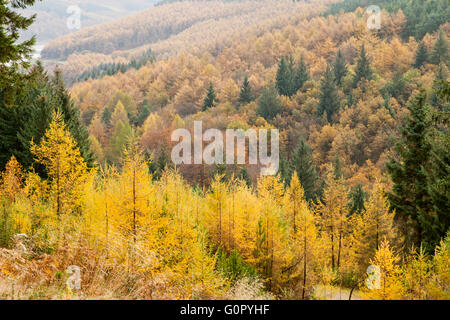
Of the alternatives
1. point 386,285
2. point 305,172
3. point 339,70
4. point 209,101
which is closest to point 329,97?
point 339,70

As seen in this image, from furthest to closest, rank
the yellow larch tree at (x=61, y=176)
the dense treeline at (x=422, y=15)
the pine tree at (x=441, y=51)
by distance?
1. the dense treeline at (x=422, y=15)
2. the pine tree at (x=441, y=51)
3. the yellow larch tree at (x=61, y=176)

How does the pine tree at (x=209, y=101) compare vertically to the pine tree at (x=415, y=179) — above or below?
above

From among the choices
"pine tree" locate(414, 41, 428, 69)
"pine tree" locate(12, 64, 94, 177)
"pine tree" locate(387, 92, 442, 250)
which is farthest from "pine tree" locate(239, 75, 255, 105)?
"pine tree" locate(387, 92, 442, 250)

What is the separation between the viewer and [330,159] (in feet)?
Answer: 230

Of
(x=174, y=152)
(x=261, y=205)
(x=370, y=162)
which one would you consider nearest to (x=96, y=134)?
(x=174, y=152)

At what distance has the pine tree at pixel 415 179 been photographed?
17891 mm

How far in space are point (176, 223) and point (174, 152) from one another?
5409 centimetres

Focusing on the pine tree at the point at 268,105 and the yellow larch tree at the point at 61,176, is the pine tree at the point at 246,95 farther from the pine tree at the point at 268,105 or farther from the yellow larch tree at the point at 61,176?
the yellow larch tree at the point at 61,176

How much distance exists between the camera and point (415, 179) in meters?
18.5

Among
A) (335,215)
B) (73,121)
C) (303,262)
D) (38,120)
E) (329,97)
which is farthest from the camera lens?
(329,97)

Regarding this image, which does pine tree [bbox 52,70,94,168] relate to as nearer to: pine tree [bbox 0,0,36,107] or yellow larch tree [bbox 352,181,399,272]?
pine tree [bbox 0,0,36,107]

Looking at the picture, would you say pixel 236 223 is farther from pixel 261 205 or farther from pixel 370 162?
pixel 370 162

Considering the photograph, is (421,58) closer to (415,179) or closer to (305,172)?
(305,172)

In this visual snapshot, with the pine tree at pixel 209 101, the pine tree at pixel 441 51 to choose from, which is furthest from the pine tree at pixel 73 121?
the pine tree at pixel 441 51
